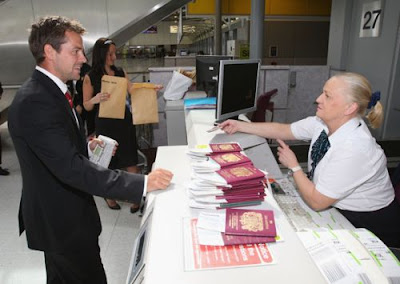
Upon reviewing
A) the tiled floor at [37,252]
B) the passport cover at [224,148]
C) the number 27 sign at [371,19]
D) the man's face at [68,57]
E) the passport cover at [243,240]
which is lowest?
the tiled floor at [37,252]

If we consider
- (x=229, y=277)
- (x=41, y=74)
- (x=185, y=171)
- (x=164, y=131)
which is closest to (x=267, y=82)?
(x=164, y=131)

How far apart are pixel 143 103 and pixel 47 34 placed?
6.03 feet

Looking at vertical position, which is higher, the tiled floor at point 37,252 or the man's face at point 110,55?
the man's face at point 110,55

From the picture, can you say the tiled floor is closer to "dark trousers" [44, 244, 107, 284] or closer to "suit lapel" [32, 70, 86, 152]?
"dark trousers" [44, 244, 107, 284]

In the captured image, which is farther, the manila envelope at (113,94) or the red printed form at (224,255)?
the manila envelope at (113,94)

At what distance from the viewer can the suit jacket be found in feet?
3.55

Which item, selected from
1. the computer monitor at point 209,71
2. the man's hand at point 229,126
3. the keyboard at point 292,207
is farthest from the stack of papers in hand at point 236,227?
the computer monitor at point 209,71

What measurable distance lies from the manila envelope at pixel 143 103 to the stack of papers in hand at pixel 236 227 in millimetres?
2125

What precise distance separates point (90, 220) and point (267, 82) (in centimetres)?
356

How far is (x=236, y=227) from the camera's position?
923mm

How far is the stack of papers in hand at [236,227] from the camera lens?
0.88 metres

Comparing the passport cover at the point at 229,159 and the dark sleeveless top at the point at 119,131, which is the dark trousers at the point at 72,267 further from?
the dark sleeveless top at the point at 119,131

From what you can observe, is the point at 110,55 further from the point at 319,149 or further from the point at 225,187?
the point at 225,187

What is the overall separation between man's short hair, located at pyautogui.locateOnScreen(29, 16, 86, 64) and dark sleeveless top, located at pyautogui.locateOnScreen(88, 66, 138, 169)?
1.54 m
